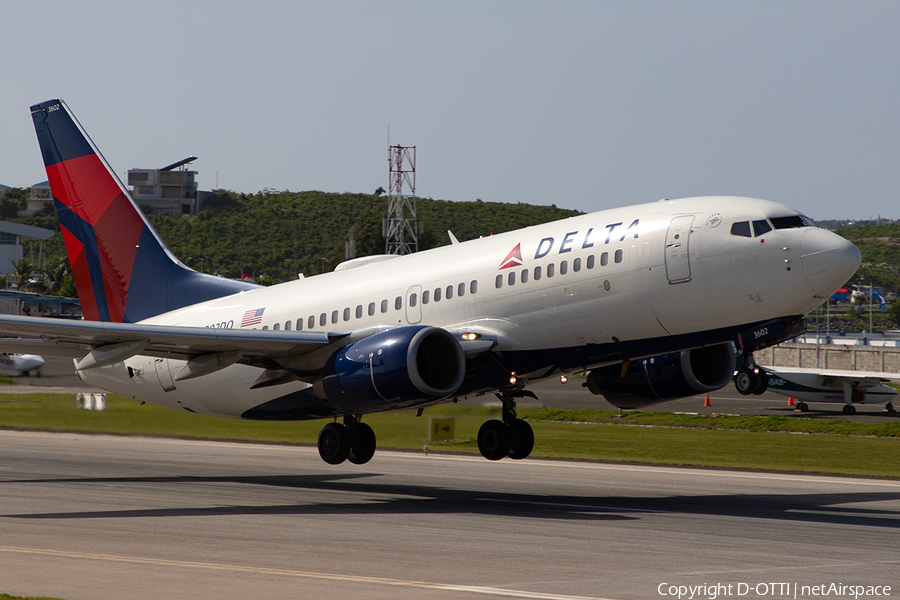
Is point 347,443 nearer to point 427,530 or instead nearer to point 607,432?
point 427,530

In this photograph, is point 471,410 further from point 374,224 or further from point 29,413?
point 374,224

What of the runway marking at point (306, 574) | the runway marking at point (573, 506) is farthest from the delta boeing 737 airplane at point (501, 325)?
the runway marking at point (306, 574)

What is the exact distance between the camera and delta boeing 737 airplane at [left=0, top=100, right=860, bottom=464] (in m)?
20.4

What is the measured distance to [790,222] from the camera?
2016 cm

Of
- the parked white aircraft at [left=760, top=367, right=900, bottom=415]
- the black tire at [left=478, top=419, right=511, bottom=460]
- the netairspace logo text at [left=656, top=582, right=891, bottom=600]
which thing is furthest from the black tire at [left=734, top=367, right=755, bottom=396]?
the parked white aircraft at [left=760, top=367, right=900, bottom=415]

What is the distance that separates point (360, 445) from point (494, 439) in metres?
3.81

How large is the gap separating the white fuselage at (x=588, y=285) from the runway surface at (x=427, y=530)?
12.6 feet

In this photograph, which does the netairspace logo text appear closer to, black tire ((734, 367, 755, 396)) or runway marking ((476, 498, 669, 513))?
black tire ((734, 367, 755, 396))

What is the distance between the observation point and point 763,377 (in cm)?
2017

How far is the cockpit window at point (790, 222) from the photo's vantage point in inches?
792

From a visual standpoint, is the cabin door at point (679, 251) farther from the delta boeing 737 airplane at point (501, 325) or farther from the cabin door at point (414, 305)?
the cabin door at point (414, 305)

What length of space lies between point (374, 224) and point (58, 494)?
127932mm

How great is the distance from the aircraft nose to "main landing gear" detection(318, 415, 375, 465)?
12.2 meters

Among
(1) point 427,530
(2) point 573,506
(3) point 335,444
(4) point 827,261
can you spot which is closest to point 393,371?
(1) point 427,530
